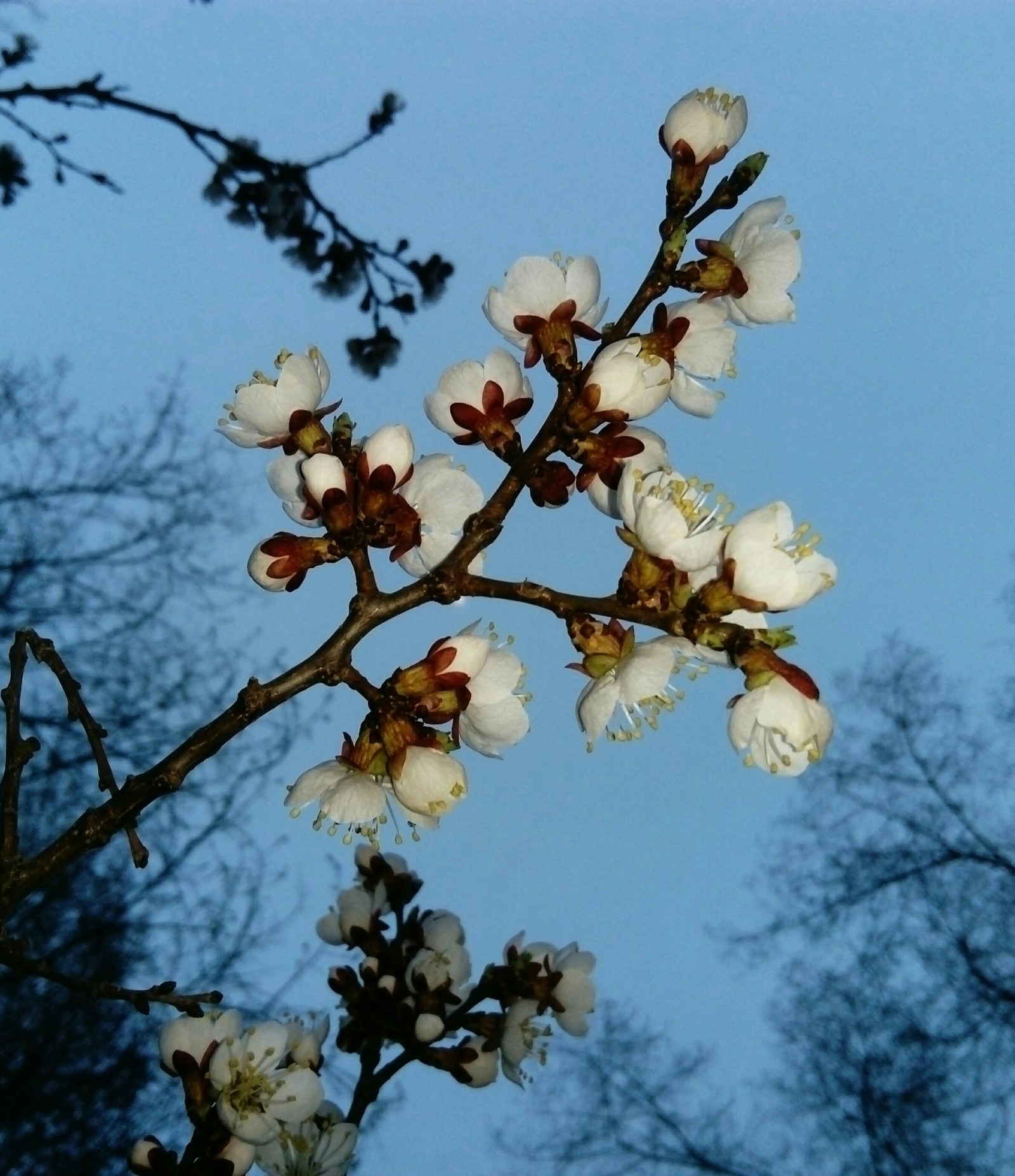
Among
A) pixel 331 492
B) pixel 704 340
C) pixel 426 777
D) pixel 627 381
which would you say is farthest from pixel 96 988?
pixel 704 340

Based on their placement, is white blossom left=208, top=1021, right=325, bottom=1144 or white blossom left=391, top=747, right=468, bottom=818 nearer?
white blossom left=391, top=747, right=468, bottom=818

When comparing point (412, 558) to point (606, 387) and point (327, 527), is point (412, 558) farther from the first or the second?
point (606, 387)

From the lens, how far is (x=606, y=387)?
0.96 meters

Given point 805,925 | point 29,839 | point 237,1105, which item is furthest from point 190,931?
point 237,1105

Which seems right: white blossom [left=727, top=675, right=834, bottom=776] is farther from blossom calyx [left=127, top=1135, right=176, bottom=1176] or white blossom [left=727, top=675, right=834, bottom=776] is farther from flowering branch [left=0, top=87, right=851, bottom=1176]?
blossom calyx [left=127, top=1135, right=176, bottom=1176]

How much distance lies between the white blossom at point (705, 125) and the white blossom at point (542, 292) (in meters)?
0.14

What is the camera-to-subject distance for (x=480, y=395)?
1084mm

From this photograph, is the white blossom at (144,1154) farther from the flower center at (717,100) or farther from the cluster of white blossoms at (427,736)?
the flower center at (717,100)

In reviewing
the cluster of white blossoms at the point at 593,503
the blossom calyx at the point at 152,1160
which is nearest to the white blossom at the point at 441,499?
the cluster of white blossoms at the point at 593,503

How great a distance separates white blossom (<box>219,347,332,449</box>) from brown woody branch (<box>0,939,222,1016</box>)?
481 millimetres

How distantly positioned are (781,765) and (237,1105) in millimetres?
741

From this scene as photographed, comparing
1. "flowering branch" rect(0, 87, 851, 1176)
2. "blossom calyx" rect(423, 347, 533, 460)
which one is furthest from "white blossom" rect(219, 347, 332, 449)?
"blossom calyx" rect(423, 347, 533, 460)

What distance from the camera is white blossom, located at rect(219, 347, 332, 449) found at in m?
1.03

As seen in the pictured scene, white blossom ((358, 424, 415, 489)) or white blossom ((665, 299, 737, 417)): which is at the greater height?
white blossom ((665, 299, 737, 417))
